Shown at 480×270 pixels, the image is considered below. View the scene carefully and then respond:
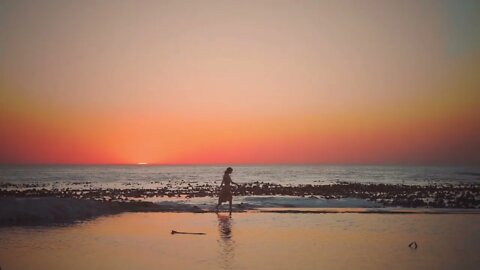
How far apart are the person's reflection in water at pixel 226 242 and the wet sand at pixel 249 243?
2 centimetres

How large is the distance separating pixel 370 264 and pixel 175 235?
276 inches

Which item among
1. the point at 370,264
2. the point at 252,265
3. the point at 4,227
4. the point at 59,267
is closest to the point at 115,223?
the point at 4,227

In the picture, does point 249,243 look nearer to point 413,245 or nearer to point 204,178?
point 413,245

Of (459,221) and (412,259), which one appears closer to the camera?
(412,259)

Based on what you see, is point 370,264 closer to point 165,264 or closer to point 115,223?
point 165,264

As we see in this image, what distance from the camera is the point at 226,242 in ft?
45.6

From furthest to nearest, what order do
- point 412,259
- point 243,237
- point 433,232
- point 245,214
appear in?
point 245,214, point 433,232, point 243,237, point 412,259

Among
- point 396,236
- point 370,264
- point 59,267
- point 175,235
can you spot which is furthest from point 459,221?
point 59,267

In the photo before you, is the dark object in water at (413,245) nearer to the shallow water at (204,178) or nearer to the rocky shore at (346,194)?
the rocky shore at (346,194)

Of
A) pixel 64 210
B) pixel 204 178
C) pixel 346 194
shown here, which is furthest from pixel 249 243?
pixel 204 178

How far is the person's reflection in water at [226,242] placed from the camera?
437 inches

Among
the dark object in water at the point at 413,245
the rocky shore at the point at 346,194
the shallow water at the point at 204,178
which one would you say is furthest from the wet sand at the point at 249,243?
the shallow water at the point at 204,178

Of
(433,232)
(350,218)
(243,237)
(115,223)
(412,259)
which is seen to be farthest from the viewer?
(350,218)

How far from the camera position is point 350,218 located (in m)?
20.5
